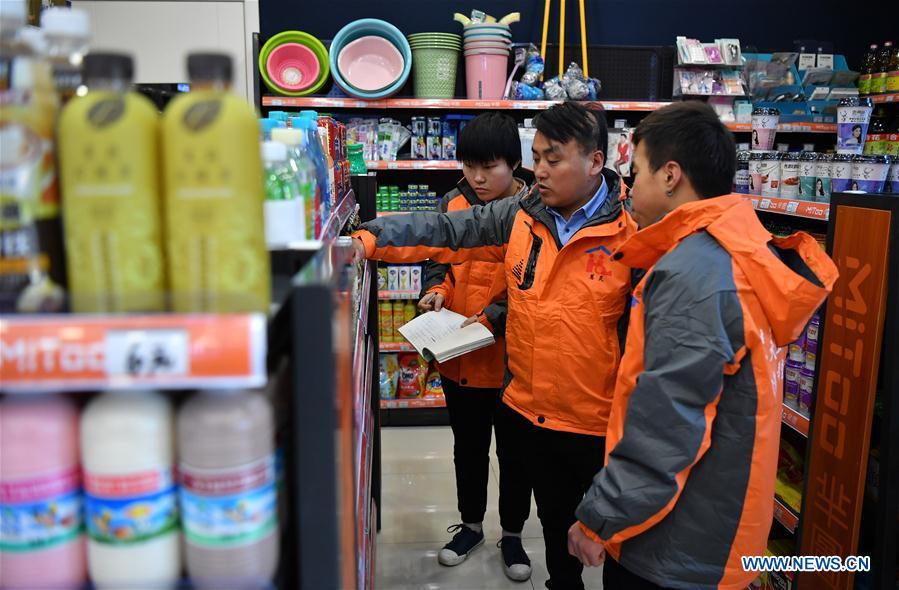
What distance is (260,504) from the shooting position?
72 cm

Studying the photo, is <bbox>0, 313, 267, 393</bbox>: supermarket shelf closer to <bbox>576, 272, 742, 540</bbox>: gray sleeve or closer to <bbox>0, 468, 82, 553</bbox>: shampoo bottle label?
<bbox>0, 468, 82, 553</bbox>: shampoo bottle label

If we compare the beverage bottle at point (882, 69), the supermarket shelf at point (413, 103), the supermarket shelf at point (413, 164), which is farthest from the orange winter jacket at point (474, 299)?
the beverage bottle at point (882, 69)

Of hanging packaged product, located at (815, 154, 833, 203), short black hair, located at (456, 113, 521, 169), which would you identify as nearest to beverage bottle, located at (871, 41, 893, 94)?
hanging packaged product, located at (815, 154, 833, 203)

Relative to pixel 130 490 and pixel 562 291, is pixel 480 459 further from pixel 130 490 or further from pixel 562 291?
pixel 130 490

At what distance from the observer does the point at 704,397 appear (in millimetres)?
1503

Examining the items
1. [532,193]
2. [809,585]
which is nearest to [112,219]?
[532,193]

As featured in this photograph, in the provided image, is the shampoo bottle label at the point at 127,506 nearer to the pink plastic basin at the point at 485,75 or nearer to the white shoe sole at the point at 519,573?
the white shoe sole at the point at 519,573

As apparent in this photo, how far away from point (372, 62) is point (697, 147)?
350 centimetres

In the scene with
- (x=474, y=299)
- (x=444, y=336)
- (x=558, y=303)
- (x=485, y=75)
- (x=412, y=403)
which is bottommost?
(x=412, y=403)

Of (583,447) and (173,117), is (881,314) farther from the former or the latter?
(173,117)

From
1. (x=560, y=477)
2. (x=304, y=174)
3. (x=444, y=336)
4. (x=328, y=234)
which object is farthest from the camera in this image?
(x=444, y=336)

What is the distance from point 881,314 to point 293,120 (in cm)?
180

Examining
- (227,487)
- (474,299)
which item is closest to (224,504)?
(227,487)

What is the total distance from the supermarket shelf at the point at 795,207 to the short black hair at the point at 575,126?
0.86 meters
